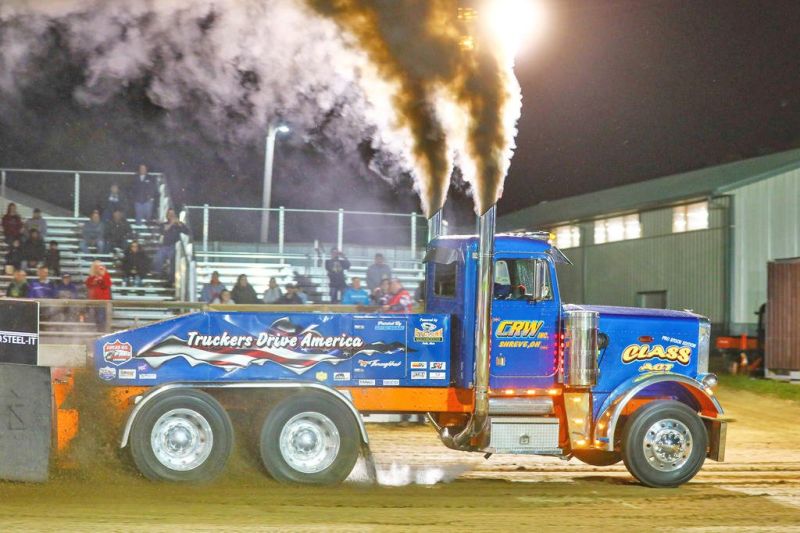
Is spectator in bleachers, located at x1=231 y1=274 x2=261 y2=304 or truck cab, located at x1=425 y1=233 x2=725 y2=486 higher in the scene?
spectator in bleachers, located at x1=231 y1=274 x2=261 y2=304

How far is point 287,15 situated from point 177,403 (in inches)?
188

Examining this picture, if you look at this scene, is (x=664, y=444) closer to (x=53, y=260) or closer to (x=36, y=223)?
(x=53, y=260)

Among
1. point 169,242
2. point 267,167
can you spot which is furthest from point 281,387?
point 267,167

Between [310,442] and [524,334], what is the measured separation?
263 cm

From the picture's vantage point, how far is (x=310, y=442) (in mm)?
10586

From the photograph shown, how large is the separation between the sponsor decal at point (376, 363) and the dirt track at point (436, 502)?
4.25 ft

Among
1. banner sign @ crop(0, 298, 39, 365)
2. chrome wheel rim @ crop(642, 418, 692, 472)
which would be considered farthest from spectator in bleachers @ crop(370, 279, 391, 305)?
banner sign @ crop(0, 298, 39, 365)

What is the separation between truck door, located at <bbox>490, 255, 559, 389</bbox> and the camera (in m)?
11.1

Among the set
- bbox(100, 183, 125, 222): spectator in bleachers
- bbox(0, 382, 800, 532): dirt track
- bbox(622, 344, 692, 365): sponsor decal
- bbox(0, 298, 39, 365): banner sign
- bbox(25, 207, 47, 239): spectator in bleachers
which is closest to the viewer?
bbox(0, 382, 800, 532): dirt track

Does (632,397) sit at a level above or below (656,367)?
below

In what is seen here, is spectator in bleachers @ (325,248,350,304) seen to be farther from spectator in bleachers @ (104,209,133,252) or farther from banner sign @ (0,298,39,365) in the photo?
banner sign @ (0,298,39,365)

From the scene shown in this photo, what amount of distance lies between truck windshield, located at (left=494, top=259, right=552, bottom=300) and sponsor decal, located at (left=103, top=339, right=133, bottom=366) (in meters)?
4.00

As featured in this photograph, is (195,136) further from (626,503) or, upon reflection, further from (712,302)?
(712,302)

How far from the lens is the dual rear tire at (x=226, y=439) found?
10336 millimetres
